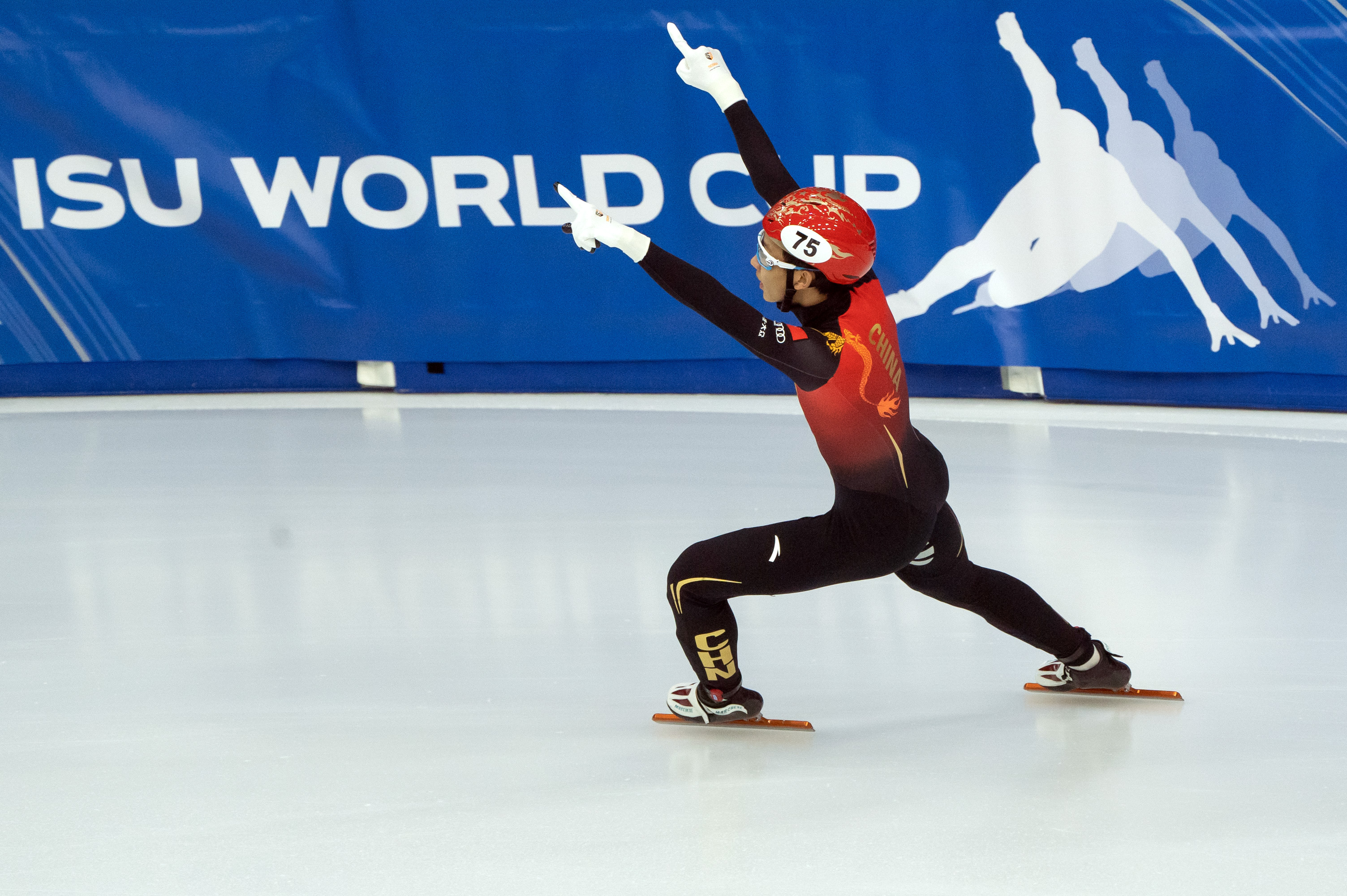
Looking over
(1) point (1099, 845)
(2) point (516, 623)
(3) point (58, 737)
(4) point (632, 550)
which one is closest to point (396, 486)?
(4) point (632, 550)

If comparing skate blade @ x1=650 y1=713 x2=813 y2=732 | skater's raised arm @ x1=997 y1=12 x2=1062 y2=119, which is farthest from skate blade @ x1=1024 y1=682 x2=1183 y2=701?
skater's raised arm @ x1=997 y1=12 x2=1062 y2=119

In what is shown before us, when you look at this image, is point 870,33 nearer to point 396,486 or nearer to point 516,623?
point 396,486

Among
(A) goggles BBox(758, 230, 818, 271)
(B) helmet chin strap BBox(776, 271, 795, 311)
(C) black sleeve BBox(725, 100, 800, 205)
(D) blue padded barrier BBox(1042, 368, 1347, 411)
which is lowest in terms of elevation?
(B) helmet chin strap BBox(776, 271, 795, 311)

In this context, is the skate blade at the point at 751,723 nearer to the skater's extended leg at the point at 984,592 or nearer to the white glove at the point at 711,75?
the skater's extended leg at the point at 984,592

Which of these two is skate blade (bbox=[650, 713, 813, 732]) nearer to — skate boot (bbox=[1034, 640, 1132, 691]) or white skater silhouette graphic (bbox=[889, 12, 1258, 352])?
skate boot (bbox=[1034, 640, 1132, 691])

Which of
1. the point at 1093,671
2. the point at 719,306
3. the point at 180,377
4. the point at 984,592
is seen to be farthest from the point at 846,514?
the point at 180,377

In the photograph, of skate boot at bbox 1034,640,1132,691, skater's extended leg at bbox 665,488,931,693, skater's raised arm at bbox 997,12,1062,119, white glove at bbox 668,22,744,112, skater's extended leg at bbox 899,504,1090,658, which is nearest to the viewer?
skater's extended leg at bbox 665,488,931,693

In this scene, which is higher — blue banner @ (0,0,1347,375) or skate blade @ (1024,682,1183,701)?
blue banner @ (0,0,1347,375)

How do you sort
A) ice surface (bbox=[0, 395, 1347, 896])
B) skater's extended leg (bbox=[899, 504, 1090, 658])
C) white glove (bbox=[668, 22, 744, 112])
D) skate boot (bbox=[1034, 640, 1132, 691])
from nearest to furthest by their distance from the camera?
ice surface (bbox=[0, 395, 1347, 896])
skater's extended leg (bbox=[899, 504, 1090, 658])
skate boot (bbox=[1034, 640, 1132, 691])
white glove (bbox=[668, 22, 744, 112])

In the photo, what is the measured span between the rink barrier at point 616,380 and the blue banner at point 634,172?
100 mm

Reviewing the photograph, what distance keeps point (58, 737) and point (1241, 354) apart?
190 inches

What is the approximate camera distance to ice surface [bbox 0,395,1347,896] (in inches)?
88.0

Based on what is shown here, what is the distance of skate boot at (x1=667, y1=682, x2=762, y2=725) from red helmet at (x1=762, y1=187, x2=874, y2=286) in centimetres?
85

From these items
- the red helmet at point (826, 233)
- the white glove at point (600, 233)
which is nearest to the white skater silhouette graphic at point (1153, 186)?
the red helmet at point (826, 233)
